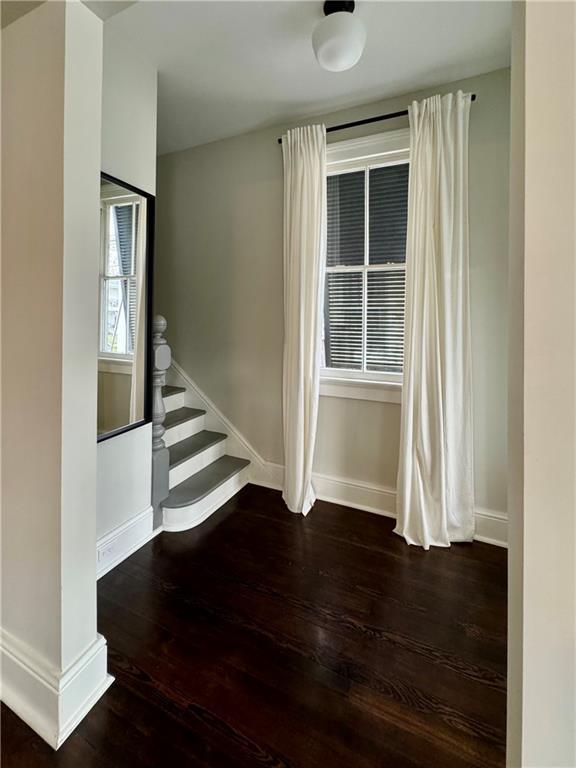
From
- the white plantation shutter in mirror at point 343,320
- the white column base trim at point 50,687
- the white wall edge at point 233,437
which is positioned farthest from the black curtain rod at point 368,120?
the white column base trim at point 50,687

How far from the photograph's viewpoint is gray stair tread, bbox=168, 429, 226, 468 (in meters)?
2.54

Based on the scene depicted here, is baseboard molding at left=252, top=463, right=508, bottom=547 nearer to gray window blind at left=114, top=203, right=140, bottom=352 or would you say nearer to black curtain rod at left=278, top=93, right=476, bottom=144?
gray window blind at left=114, top=203, right=140, bottom=352

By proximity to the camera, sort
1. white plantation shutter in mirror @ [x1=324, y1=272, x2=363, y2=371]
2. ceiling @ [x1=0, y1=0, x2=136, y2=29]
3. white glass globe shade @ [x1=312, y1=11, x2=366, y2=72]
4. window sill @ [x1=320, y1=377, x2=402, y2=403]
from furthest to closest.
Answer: white plantation shutter in mirror @ [x1=324, y1=272, x2=363, y2=371] → window sill @ [x1=320, y1=377, x2=402, y2=403] → white glass globe shade @ [x1=312, y1=11, x2=366, y2=72] → ceiling @ [x1=0, y1=0, x2=136, y2=29]

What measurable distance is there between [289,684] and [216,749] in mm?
299

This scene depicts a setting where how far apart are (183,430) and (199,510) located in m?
0.73

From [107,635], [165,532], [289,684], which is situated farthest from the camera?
[165,532]

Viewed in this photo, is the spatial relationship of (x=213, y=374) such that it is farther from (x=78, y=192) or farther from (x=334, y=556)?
(x=78, y=192)

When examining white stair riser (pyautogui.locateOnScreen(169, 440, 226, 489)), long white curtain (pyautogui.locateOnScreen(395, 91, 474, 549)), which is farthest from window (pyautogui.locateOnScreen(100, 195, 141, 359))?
long white curtain (pyautogui.locateOnScreen(395, 91, 474, 549))

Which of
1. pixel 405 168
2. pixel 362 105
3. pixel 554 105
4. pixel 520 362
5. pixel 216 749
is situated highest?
pixel 362 105

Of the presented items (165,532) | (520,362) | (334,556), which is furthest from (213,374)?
(520,362)

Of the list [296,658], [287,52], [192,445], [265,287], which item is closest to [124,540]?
[192,445]

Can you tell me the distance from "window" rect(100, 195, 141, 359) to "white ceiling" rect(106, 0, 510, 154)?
0.81 metres

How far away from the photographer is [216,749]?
1067 millimetres

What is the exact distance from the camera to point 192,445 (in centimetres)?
277
